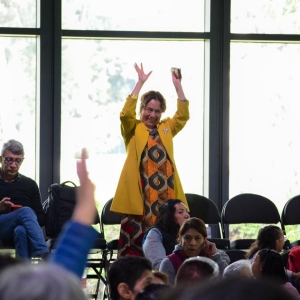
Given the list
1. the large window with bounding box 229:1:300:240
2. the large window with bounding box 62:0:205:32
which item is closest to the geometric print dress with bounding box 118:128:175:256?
the large window with bounding box 229:1:300:240

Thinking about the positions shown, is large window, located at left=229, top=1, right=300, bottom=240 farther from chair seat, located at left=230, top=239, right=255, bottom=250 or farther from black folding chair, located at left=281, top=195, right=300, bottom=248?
chair seat, located at left=230, top=239, right=255, bottom=250

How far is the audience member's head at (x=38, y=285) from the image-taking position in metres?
0.72

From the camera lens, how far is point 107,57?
22.7ft

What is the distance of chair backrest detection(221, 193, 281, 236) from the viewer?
625 cm

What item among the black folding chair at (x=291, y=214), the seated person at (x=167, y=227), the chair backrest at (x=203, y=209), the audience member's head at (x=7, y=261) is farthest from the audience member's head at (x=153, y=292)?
the black folding chair at (x=291, y=214)

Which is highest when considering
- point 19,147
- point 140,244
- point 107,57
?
point 107,57

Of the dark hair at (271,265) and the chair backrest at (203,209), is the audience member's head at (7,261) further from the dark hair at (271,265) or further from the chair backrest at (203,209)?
the chair backrest at (203,209)

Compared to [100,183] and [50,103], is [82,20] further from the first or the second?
[100,183]

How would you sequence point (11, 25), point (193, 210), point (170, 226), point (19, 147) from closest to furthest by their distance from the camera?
point (170, 226)
point (19, 147)
point (193, 210)
point (11, 25)

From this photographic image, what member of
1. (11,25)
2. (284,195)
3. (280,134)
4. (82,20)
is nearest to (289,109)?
(280,134)

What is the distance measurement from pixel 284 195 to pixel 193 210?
1201mm

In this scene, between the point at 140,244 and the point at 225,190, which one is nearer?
the point at 140,244

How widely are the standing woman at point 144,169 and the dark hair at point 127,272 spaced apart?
2.53m

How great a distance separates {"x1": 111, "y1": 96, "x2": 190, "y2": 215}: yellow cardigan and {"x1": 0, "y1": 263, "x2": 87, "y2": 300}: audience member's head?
15.4ft
